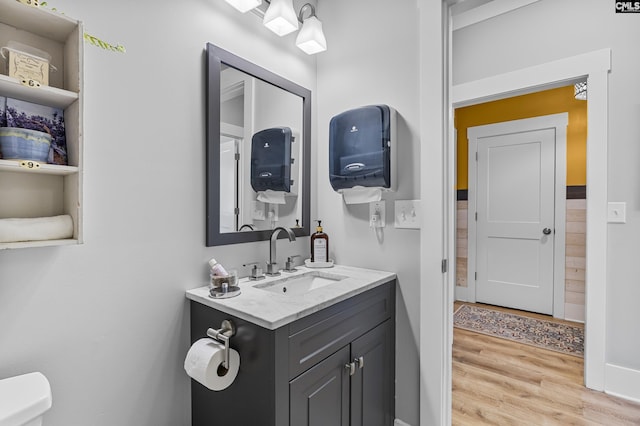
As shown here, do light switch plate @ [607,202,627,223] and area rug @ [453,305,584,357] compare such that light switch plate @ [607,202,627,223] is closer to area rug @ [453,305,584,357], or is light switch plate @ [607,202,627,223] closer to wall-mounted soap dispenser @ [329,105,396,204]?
area rug @ [453,305,584,357]

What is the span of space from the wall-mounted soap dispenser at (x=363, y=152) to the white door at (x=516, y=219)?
2.74 meters

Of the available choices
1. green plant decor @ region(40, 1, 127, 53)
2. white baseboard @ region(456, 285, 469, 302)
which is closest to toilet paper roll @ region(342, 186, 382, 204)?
green plant decor @ region(40, 1, 127, 53)

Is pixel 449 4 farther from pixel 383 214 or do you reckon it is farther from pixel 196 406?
pixel 196 406

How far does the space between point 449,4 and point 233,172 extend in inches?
52.2

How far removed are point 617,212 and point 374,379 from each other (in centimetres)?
191

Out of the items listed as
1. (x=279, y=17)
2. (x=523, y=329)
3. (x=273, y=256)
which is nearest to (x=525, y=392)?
(x=523, y=329)

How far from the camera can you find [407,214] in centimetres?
161

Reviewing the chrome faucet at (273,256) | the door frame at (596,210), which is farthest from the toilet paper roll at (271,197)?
the door frame at (596,210)

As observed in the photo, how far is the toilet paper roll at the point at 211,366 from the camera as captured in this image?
3.46 ft

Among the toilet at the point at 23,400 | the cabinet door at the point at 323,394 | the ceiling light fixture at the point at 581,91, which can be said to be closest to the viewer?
the toilet at the point at 23,400

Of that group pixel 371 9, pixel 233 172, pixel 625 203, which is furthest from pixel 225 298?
pixel 625 203

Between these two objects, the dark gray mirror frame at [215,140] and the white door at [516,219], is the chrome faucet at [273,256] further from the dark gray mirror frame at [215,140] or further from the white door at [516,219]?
the white door at [516,219]

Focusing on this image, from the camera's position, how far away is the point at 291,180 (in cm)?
181

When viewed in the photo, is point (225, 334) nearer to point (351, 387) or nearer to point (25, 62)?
point (351, 387)
